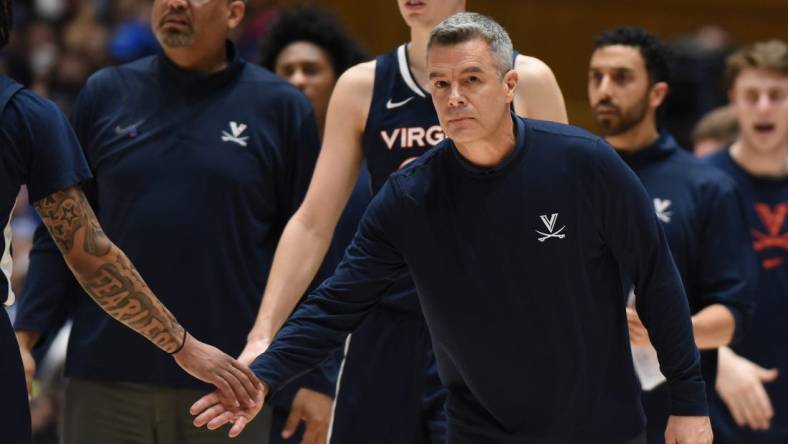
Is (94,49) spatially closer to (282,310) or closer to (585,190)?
(282,310)

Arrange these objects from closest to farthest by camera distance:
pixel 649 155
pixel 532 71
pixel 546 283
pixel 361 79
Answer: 1. pixel 546 283
2. pixel 532 71
3. pixel 361 79
4. pixel 649 155

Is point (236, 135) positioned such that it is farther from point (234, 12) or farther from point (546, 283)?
point (546, 283)

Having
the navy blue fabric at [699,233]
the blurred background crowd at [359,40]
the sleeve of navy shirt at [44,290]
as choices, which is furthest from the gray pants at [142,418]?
the blurred background crowd at [359,40]

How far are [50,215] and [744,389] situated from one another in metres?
3.67

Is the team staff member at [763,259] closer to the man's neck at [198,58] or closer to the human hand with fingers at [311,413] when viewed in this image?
the human hand with fingers at [311,413]

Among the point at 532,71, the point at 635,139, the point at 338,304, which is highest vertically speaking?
the point at 532,71

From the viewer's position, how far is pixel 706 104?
10.6m

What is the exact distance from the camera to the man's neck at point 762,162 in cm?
696

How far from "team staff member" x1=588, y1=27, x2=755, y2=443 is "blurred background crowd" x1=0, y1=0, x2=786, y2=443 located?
408cm

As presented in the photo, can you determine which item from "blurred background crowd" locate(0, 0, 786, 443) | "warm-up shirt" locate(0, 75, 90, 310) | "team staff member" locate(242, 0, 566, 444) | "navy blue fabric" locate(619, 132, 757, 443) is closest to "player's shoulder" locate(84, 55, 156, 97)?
"team staff member" locate(242, 0, 566, 444)

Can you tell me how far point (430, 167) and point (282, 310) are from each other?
0.93 metres

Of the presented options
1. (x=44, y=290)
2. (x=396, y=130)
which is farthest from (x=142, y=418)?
(x=396, y=130)

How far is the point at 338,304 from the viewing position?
4.35 metres

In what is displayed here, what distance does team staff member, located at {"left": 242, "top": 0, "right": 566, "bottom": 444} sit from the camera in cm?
486
